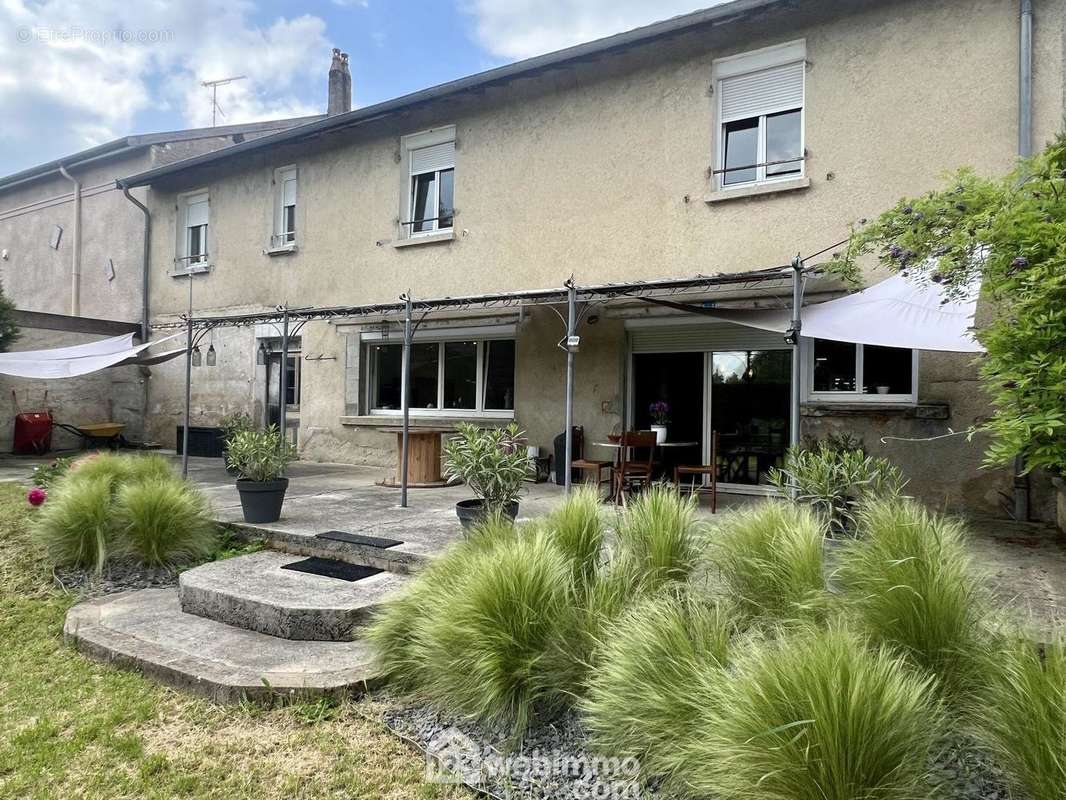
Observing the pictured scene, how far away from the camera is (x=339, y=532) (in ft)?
17.3

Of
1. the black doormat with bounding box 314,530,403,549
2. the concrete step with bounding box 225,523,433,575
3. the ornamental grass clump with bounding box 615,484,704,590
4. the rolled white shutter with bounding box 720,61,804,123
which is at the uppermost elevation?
the rolled white shutter with bounding box 720,61,804,123

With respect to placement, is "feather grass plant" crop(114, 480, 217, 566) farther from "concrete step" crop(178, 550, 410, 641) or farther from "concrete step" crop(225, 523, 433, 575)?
"concrete step" crop(178, 550, 410, 641)

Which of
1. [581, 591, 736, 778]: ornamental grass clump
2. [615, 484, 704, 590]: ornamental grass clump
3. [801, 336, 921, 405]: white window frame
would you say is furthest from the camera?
[801, 336, 921, 405]: white window frame

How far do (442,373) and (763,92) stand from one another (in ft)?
18.8

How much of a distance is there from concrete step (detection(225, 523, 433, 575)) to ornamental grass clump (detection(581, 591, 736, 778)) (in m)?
2.08

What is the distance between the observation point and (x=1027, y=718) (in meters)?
1.88

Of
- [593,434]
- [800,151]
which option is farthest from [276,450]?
[800,151]

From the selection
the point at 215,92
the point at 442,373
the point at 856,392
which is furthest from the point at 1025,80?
the point at 215,92

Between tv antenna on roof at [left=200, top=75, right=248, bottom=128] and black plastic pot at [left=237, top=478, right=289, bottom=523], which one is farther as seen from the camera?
tv antenna on roof at [left=200, top=75, right=248, bottom=128]

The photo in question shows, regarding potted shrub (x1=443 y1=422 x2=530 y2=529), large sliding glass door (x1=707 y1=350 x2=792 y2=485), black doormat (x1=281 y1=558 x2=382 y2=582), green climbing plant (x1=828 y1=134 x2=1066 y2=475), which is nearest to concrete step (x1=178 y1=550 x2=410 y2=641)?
black doormat (x1=281 y1=558 x2=382 y2=582)

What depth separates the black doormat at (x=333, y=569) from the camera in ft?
14.8

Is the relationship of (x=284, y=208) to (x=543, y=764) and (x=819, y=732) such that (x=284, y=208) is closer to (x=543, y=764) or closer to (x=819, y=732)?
(x=543, y=764)

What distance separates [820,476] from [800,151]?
4194mm

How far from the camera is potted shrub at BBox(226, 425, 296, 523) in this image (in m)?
5.67
